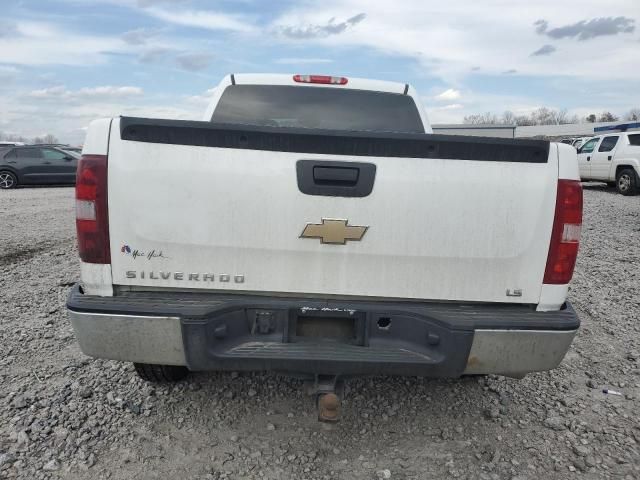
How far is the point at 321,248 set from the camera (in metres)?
2.32

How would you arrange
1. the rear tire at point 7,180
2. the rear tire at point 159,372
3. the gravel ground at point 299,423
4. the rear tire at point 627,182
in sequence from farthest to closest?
the rear tire at point 7,180 → the rear tire at point 627,182 → the rear tire at point 159,372 → the gravel ground at point 299,423

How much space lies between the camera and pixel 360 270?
236 cm

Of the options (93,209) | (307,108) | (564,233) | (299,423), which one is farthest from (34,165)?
(564,233)

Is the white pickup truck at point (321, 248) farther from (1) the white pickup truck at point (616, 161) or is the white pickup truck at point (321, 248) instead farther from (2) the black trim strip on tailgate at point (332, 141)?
(1) the white pickup truck at point (616, 161)

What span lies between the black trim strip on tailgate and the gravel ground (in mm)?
1576

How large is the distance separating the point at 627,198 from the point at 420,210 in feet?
50.6

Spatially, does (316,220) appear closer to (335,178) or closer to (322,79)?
(335,178)

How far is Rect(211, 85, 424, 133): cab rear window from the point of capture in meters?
4.11

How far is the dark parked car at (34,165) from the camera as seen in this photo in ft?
55.5

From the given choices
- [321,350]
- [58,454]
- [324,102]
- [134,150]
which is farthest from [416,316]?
[324,102]

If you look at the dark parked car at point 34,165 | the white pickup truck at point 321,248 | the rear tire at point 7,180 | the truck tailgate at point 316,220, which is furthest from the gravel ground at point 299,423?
the rear tire at point 7,180

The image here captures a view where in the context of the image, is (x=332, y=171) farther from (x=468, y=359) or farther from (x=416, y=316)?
(x=468, y=359)

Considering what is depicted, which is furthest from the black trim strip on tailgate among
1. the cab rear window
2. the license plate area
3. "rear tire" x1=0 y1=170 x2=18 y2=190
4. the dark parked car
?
A: "rear tire" x1=0 y1=170 x2=18 y2=190

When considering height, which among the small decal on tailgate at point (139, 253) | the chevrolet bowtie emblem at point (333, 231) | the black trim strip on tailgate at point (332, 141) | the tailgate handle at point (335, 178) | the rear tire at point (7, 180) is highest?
the black trim strip on tailgate at point (332, 141)
